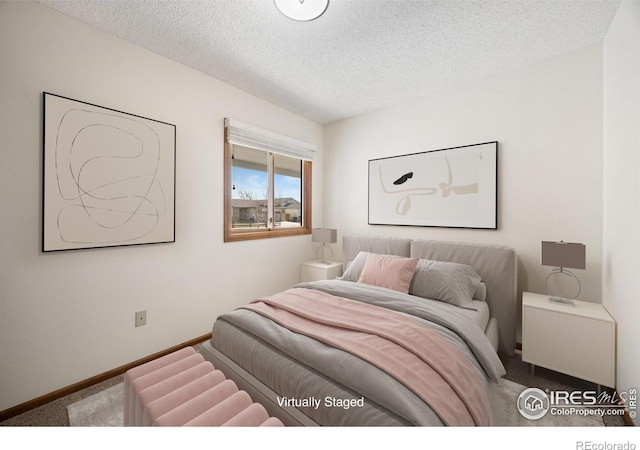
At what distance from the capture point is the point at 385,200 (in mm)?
3297

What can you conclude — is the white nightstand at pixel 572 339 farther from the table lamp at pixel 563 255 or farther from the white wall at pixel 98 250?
the white wall at pixel 98 250

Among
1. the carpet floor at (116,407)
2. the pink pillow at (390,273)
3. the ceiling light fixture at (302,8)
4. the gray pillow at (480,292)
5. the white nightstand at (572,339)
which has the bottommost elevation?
the carpet floor at (116,407)

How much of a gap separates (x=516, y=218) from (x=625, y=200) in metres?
0.88

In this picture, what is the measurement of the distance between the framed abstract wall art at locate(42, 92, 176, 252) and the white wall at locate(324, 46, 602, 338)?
251 centimetres

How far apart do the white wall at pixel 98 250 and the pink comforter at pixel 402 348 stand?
1.06 metres

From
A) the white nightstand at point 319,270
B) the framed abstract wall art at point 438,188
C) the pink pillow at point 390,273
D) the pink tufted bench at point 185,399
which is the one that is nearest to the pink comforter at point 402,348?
the pink tufted bench at point 185,399

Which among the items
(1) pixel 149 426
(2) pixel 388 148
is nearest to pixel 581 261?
(2) pixel 388 148

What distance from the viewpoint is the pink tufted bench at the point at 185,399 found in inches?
41.5

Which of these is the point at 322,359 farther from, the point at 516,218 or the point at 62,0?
the point at 62,0

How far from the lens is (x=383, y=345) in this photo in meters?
1.35

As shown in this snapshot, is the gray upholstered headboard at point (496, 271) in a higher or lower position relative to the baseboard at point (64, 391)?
higher

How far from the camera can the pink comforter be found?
1124 millimetres

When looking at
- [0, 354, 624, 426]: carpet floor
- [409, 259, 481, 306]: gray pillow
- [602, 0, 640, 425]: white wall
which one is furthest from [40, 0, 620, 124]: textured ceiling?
[0, 354, 624, 426]: carpet floor

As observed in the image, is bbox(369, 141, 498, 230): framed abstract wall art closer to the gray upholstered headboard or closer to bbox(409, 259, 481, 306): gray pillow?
the gray upholstered headboard
